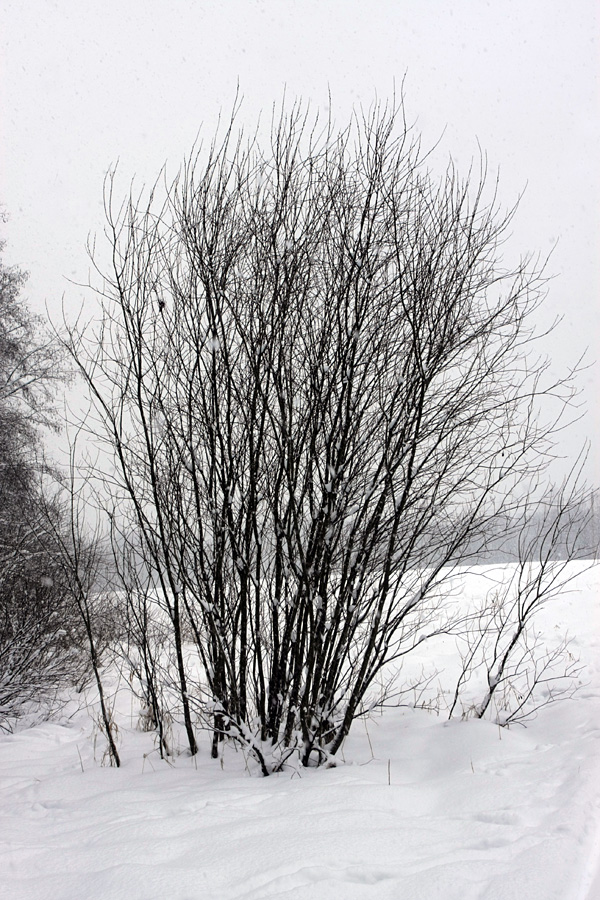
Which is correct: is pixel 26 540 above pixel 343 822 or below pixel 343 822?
above

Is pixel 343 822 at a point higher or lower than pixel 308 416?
lower

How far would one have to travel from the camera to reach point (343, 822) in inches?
105

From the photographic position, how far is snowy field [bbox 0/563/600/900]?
7.02ft

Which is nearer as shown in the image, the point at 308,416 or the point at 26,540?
the point at 308,416

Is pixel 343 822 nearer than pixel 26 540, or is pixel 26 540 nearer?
pixel 343 822

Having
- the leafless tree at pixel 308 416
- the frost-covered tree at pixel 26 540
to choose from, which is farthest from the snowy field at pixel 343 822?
the frost-covered tree at pixel 26 540

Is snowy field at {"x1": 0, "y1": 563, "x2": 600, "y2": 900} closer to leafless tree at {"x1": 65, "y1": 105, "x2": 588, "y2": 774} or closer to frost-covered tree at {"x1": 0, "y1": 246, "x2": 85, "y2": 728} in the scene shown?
leafless tree at {"x1": 65, "y1": 105, "x2": 588, "y2": 774}

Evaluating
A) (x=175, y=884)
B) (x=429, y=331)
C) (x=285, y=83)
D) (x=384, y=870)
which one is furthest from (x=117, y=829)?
(x=285, y=83)

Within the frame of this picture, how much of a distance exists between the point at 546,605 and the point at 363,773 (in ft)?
28.4

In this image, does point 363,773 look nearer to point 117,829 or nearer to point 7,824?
point 117,829

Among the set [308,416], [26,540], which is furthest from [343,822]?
[26,540]

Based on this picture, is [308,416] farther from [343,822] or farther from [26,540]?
[26,540]

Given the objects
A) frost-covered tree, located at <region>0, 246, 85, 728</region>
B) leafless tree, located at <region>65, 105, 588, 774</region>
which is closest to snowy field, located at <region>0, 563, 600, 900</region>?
leafless tree, located at <region>65, 105, 588, 774</region>

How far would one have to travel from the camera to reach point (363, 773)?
3.45m
